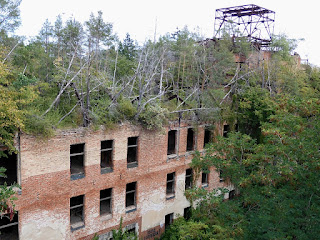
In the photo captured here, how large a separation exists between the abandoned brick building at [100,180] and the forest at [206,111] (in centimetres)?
80

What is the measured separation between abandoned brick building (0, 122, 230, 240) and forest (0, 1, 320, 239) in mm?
800

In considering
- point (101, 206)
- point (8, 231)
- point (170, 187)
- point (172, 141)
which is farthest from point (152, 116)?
point (8, 231)

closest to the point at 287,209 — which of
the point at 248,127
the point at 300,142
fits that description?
the point at 300,142

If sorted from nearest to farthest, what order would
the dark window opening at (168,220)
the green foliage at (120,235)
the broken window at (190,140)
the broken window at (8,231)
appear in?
the broken window at (8,231), the green foliage at (120,235), the dark window opening at (168,220), the broken window at (190,140)

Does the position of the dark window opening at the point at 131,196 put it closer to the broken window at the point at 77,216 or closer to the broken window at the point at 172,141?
the broken window at the point at 77,216

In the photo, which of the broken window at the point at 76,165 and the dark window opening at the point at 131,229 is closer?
the broken window at the point at 76,165

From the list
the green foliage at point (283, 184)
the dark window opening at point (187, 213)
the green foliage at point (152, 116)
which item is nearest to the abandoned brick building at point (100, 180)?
the dark window opening at point (187, 213)

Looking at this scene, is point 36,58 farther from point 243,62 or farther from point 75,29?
point 243,62

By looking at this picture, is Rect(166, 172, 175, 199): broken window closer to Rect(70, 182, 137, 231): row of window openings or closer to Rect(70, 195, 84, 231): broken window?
Rect(70, 182, 137, 231): row of window openings

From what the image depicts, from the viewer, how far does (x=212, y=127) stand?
1934 cm

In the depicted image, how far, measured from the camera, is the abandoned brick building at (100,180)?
11953mm

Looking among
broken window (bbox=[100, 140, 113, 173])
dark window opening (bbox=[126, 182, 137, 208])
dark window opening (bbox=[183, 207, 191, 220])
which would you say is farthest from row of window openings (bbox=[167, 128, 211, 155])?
broken window (bbox=[100, 140, 113, 173])

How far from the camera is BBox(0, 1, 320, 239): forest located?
11.0m

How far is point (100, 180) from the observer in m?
14.2
